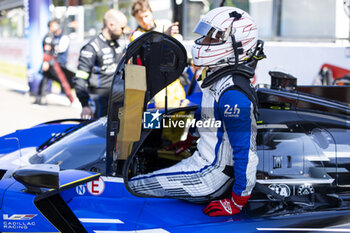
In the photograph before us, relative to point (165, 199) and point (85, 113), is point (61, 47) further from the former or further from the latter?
point (165, 199)

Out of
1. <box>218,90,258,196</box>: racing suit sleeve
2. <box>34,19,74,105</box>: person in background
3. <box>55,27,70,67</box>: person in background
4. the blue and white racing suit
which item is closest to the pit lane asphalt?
<box>34,19,74,105</box>: person in background

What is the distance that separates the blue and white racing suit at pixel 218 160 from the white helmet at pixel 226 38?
0.14 meters

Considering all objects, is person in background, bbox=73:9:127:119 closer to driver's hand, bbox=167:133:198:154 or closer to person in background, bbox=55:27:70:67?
driver's hand, bbox=167:133:198:154

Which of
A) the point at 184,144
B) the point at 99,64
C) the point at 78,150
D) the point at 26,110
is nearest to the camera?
the point at 78,150

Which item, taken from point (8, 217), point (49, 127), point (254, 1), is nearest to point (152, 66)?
point (8, 217)

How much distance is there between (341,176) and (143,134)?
1147 millimetres

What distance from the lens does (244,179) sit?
7.65ft

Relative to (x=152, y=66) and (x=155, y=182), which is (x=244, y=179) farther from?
(x=152, y=66)

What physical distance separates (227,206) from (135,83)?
0.80m

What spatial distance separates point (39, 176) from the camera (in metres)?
2.35

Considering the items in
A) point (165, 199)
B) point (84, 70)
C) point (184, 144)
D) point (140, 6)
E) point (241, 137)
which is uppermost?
point (140, 6)

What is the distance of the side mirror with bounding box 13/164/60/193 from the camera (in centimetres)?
232

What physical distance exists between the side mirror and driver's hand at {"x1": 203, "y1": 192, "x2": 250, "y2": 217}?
2.66ft

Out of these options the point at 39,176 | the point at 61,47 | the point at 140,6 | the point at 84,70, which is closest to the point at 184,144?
the point at 39,176
